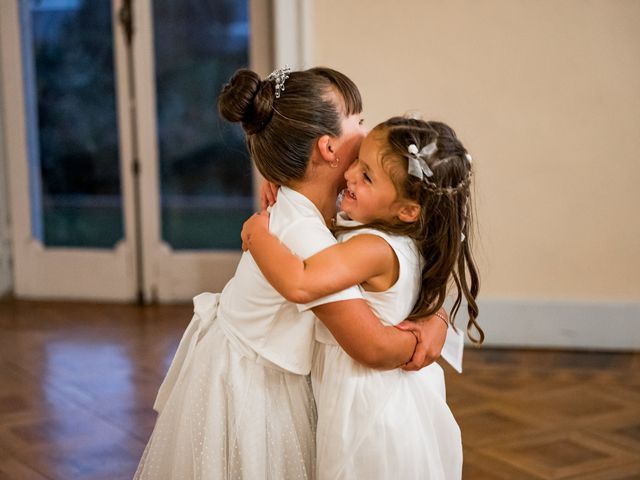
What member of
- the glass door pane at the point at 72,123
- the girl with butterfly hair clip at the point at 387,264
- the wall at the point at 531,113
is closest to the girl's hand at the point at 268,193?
the girl with butterfly hair clip at the point at 387,264

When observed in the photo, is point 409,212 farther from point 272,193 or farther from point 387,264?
point 272,193

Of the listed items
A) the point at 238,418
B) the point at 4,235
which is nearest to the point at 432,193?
the point at 238,418

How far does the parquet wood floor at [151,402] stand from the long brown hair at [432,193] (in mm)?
833

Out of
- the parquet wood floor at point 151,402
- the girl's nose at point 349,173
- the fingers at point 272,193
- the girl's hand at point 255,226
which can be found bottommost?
the parquet wood floor at point 151,402

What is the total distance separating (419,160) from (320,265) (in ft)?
0.80

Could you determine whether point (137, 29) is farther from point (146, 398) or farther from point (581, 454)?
point (581, 454)

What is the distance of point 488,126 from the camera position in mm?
3318

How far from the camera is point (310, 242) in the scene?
1.58m

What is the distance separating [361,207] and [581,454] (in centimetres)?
120

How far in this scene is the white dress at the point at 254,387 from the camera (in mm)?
1660

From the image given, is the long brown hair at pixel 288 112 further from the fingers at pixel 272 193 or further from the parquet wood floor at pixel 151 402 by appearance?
the parquet wood floor at pixel 151 402

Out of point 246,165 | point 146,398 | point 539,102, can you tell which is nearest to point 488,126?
point 539,102

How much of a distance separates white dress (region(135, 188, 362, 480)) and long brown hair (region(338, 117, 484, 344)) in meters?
0.16

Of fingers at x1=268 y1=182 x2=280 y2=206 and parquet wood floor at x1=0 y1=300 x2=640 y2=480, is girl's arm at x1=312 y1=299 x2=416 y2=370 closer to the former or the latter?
fingers at x1=268 y1=182 x2=280 y2=206
